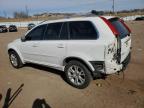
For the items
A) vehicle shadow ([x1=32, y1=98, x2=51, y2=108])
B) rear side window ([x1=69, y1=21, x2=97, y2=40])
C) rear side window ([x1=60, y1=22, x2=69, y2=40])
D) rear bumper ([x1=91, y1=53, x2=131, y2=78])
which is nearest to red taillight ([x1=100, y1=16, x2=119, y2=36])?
rear side window ([x1=69, y1=21, x2=97, y2=40])

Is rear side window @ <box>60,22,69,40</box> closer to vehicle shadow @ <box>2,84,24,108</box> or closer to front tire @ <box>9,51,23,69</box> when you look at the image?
vehicle shadow @ <box>2,84,24,108</box>

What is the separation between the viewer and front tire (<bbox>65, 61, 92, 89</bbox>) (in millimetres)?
5933

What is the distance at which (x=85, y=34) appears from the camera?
5875 mm

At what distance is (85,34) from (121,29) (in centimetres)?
111

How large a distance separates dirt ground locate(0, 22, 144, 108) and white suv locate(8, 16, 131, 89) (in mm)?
478

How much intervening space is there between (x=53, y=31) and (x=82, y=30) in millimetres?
1169

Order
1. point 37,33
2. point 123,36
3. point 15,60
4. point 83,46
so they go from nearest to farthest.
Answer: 1. point 83,46
2. point 123,36
3. point 37,33
4. point 15,60

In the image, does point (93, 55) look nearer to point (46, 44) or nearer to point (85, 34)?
point (85, 34)

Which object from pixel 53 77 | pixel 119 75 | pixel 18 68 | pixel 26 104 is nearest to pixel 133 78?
pixel 119 75

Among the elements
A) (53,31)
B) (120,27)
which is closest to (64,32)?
(53,31)

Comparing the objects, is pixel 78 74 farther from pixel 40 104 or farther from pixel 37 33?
pixel 37 33

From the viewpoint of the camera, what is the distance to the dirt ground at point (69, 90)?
211 inches

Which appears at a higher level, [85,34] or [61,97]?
[85,34]

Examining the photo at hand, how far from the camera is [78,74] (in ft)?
20.1
